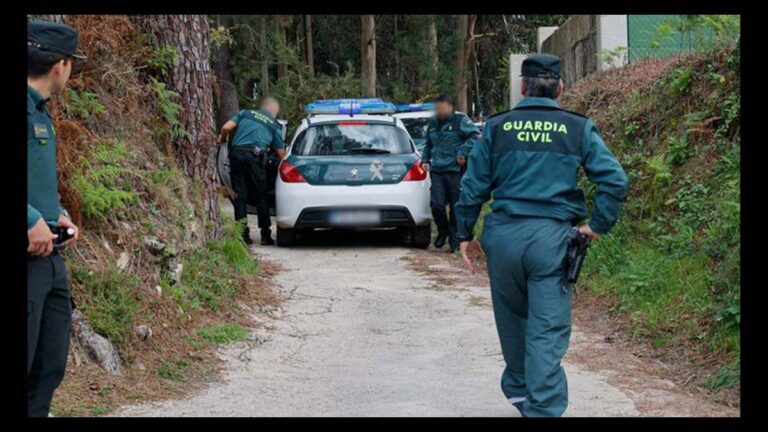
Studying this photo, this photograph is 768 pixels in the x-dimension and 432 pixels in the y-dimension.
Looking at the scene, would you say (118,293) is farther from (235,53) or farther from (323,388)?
(235,53)

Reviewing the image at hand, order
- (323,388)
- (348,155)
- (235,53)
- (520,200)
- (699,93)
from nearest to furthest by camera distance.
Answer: (520,200)
(323,388)
(699,93)
(348,155)
(235,53)

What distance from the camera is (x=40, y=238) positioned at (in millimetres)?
4473

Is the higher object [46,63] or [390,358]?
[46,63]

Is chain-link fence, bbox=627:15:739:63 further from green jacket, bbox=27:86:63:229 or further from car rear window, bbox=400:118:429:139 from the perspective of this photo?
green jacket, bbox=27:86:63:229

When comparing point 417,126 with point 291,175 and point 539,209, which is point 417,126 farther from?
point 539,209

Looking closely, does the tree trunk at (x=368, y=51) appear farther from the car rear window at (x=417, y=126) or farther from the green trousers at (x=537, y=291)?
the green trousers at (x=537, y=291)

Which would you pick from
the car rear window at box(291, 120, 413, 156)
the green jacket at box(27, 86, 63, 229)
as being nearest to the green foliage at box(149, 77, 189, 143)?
the car rear window at box(291, 120, 413, 156)

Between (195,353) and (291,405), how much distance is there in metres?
1.27

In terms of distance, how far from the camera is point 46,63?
4.75m

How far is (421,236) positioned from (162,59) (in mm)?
4658

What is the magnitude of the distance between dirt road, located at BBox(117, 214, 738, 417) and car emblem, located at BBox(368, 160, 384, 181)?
73.6 inches

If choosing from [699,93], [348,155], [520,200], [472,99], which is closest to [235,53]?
[472,99]

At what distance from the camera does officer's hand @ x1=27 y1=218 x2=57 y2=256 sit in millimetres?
4465
